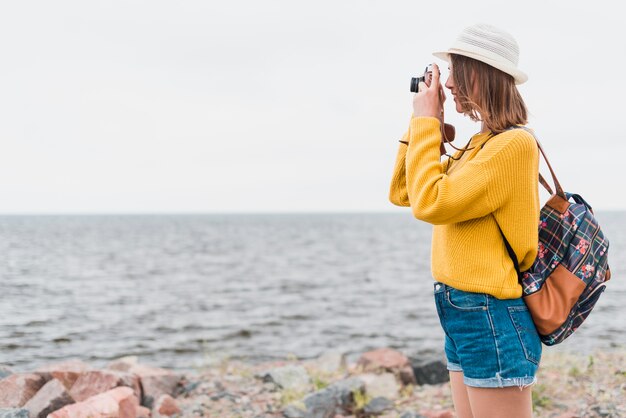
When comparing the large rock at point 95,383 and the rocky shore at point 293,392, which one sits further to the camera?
the large rock at point 95,383

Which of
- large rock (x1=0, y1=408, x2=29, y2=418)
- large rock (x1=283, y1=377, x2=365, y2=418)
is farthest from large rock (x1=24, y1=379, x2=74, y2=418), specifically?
large rock (x1=283, y1=377, x2=365, y2=418)

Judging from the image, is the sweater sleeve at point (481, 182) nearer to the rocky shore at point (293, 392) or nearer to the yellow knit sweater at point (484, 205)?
the yellow knit sweater at point (484, 205)

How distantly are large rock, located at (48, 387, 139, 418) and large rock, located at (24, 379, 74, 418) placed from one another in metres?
0.42

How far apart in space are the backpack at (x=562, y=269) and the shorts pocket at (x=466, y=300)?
210 millimetres

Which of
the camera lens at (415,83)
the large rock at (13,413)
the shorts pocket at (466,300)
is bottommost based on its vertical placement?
the large rock at (13,413)

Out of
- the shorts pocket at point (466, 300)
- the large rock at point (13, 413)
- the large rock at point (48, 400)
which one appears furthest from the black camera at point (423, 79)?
the large rock at point (48, 400)

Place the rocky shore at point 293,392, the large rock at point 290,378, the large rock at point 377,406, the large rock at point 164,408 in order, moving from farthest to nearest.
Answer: the large rock at point 290,378 < the large rock at point 164,408 < the large rock at point 377,406 < the rocky shore at point 293,392

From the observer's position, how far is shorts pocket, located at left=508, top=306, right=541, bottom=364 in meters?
2.56

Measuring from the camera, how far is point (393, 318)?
59.6ft

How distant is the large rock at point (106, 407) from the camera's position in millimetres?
5523

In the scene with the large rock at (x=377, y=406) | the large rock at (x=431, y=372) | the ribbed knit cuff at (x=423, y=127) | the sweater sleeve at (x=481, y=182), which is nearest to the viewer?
the sweater sleeve at (x=481, y=182)

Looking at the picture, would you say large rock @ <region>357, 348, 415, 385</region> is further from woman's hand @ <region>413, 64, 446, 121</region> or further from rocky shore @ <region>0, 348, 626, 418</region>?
woman's hand @ <region>413, 64, 446, 121</region>

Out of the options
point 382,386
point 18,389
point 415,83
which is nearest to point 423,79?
point 415,83

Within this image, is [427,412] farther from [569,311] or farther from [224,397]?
[569,311]
